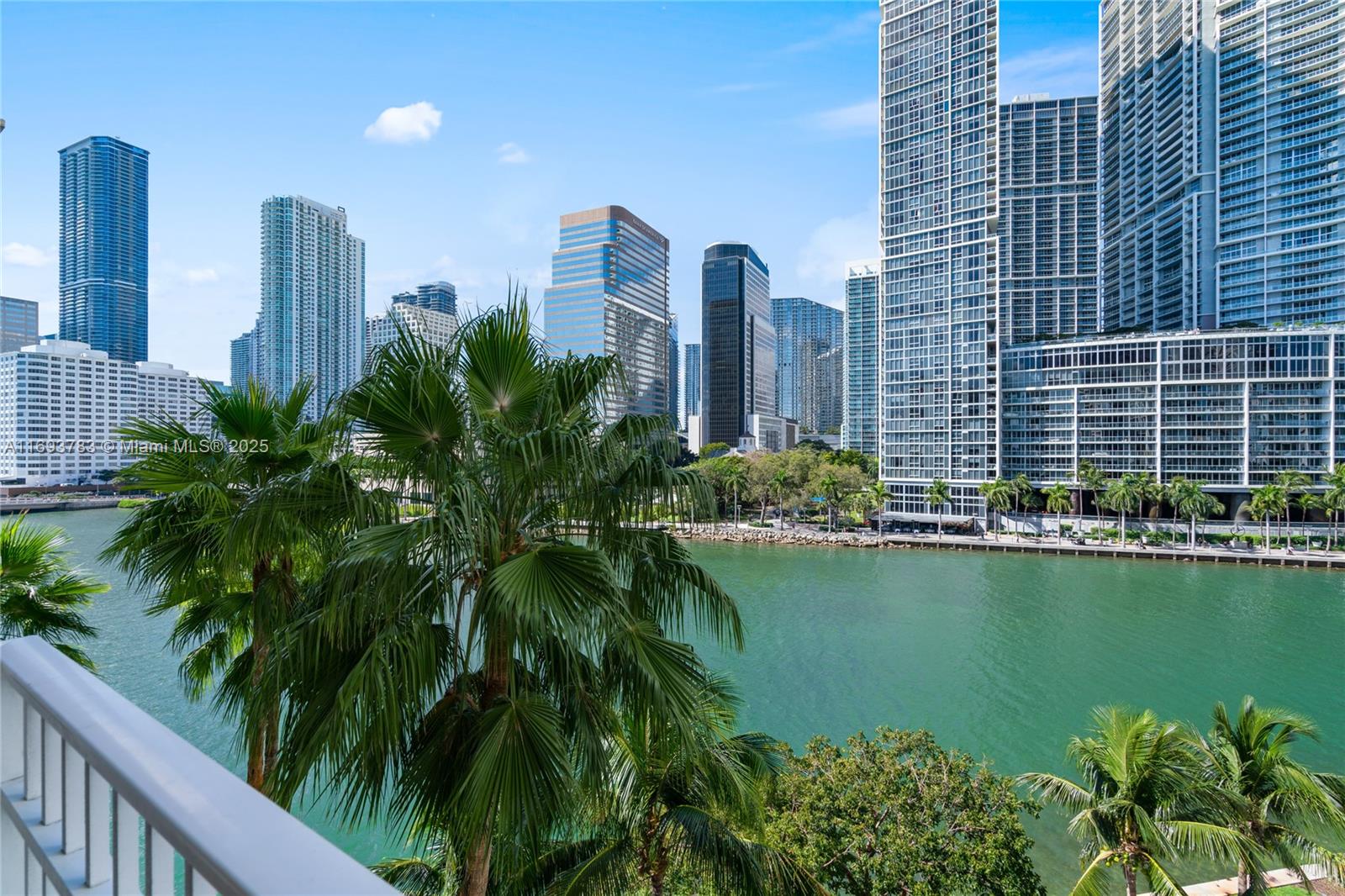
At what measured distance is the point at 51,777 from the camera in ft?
3.56

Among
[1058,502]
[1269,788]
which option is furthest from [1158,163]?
[1269,788]

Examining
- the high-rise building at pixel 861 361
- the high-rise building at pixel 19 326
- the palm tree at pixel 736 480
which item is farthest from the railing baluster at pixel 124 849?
the high-rise building at pixel 861 361

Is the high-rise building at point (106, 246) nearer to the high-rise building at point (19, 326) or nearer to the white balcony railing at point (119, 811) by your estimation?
the high-rise building at point (19, 326)

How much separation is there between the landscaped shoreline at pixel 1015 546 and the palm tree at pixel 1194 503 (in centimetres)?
162

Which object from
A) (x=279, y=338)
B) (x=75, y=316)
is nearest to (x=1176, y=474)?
(x=279, y=338)

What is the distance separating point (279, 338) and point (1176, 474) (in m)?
86.9

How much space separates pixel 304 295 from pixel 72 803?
303 feet

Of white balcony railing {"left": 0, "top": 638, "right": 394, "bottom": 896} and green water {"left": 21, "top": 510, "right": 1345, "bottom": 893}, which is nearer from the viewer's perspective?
white balcony railing {"left": 0, "top": 638, "right": 394, "bottom": 896}

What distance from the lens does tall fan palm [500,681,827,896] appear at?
360cm

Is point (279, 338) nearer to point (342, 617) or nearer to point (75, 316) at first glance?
point (75, 316)

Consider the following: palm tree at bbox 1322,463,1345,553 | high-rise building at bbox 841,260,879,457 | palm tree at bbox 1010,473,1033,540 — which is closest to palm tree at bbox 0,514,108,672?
palm tree at bbox 1010,473,1033,540

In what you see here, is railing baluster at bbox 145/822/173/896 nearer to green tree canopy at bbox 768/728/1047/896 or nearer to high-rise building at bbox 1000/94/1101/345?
green tree canopy at bbox 768/728/1047/896

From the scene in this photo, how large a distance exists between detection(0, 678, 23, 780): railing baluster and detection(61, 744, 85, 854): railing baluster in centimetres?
22

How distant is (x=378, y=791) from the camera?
2469 mm
